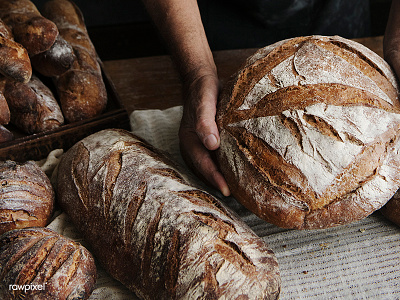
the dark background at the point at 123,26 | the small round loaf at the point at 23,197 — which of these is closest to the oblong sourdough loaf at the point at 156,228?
the small round loaf at the point at 23,197

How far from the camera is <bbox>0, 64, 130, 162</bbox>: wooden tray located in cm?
161

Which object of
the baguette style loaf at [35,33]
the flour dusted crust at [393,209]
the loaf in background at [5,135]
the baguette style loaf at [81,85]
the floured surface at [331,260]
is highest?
the baguette style loaf at [35,33]

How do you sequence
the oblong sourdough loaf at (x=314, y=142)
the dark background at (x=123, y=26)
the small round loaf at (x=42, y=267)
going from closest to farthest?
the small round loaf at (x=42, y=267), the oblong sourdough loaf at (x=314, y=142), the dark background at (x=123, y=26)

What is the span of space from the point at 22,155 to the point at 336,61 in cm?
121

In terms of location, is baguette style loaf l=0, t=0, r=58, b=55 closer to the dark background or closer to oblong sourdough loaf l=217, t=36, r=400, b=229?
oblong sourdough loaf l=217, t=36, r=400, b=229

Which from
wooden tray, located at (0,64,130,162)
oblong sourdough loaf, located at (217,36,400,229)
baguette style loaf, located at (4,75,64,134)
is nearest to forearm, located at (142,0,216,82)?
wooden tray, located at (0,64,130,162)

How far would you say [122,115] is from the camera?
1.79 metres

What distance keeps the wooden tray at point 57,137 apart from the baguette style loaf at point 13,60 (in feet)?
0.78

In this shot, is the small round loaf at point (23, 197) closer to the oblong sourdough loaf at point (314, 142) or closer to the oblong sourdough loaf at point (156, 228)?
the oblong sourdough loaf at point (156, 228)

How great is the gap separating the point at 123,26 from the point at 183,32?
5.32 ft

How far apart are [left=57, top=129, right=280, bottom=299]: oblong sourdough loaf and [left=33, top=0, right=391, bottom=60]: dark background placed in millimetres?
1831

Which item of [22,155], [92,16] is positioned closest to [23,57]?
[22,155]

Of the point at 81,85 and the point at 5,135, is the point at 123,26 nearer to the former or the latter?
the point at 81,85

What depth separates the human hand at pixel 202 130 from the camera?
4.34 ft
